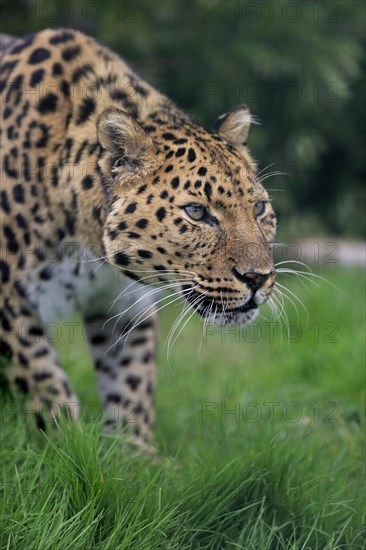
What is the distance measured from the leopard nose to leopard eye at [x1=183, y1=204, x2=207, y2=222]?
0.32 meters

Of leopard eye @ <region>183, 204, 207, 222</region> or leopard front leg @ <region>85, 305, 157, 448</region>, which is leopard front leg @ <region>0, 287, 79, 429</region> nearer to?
leopard front leg @ <region>85, 305, 157, 448</region>

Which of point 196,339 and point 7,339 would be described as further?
point 196,339

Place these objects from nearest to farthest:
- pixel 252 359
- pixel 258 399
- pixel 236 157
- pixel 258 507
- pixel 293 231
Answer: pixel 258 507 → pixel 236 157 → pixel 258 399 → pixel 252 359 → pixel 293 231

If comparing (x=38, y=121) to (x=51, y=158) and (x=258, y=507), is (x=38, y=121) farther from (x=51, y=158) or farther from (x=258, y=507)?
(x=258, y=507)

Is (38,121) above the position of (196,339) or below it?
above

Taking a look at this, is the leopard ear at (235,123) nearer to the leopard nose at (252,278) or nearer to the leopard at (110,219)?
the leopard at (110,219)

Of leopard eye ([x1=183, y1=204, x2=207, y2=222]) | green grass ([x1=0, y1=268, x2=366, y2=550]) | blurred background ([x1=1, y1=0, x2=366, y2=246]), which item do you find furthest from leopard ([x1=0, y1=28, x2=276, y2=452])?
blurred background ([x1=1, y1=0, x2=366, y2=246])

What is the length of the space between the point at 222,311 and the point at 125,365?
4.97 feet

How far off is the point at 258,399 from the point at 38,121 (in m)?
2.45

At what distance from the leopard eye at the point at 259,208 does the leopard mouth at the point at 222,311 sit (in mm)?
483

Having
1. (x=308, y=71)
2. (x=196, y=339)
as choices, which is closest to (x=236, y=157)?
(x=196, y=339)

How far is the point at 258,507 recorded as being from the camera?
4.16 m

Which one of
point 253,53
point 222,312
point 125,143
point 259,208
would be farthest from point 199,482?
point 253,53

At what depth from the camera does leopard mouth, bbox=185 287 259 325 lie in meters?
4.46
